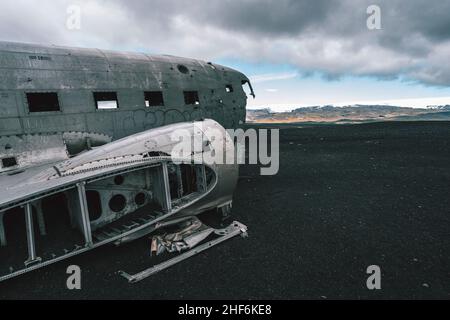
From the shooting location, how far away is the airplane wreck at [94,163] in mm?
4734

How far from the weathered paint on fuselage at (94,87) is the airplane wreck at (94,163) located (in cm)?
3

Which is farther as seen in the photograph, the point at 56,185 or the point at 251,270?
the point at 251,270

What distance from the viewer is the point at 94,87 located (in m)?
8.38

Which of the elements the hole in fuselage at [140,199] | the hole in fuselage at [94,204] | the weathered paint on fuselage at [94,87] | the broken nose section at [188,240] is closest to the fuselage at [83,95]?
the weathered paint on fuselage at [94,87]

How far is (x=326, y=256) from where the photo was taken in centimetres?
517

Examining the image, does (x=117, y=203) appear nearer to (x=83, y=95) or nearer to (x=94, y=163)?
(x=94, y=163)

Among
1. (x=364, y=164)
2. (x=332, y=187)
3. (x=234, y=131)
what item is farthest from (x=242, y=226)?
(x=364, y=164)

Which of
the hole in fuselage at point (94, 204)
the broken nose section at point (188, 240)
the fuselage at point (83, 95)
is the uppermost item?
the fuselage at point (83, 95)

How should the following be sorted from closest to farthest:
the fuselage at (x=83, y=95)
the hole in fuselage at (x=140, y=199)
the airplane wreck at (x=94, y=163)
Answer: the airplane wreck at (x=94, y=163), the hole in fuselage at (x=140, y=199), the fuselage at (x=83, y=95)

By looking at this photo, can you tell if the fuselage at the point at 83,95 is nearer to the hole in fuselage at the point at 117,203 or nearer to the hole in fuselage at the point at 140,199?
the hole in fuselage at the point at 117,203

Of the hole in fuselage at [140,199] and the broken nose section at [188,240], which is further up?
the hole in fuselage at [140,199]
